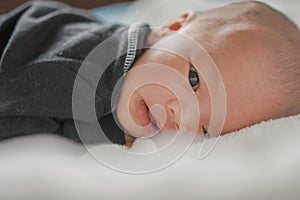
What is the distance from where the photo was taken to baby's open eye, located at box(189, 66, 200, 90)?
71 centimetres

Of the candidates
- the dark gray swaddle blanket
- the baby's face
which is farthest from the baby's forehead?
the dark gray swaddle blanket

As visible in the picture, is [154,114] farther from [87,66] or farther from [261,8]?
[261,8]

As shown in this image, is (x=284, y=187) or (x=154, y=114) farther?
(x=154, y=114)

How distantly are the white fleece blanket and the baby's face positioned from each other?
0.07 metres

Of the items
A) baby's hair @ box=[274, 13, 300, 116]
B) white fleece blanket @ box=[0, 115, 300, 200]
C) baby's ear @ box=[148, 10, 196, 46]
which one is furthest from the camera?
baby's ear @ box=[148, 10, 196, 46]

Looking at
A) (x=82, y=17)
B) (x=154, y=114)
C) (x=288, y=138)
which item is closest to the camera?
(x=288, y=138)

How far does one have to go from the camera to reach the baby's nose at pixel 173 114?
27.3 inches

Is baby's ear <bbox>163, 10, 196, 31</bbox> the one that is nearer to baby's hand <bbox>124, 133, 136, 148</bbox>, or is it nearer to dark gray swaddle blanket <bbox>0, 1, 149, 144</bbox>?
dark gray swaddle blanket <bbox>0, 1, 149, 144</bbox>

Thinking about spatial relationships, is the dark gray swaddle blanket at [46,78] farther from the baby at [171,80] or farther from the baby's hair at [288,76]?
the baby's hair at [288,76]

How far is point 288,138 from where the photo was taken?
24.2 inches

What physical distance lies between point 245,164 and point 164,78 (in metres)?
0.21

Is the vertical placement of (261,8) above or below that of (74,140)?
above

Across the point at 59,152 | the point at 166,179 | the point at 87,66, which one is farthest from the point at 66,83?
the point at 166,179

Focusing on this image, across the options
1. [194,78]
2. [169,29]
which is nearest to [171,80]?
[194,78]
